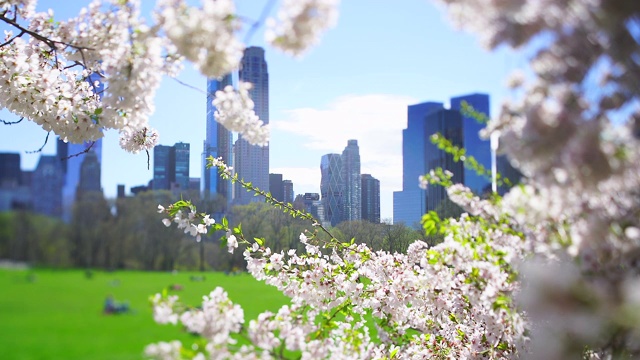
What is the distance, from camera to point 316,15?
971 millimetres

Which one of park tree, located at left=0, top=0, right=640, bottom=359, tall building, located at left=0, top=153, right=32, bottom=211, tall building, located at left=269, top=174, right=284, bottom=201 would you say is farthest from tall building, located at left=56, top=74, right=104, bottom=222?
tall building, located at left=269, top=174, right=284, bottom=201

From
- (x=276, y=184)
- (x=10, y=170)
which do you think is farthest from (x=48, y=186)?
(x=276, y=184)

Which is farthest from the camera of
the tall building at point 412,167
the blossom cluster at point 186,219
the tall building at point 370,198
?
the tall building at point 370,198

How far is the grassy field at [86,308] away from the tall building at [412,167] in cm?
112

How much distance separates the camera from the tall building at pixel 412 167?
329 cm

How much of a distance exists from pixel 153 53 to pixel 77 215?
6.70 feet

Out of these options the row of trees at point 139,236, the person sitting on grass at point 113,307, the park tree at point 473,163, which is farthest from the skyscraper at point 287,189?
the park tree at point 473,163

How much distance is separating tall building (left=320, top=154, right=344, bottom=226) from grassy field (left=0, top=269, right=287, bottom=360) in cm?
79

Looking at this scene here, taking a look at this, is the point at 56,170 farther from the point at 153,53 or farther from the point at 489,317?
the point at 489,317

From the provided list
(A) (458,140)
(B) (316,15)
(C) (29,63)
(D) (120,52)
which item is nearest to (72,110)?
(C) (29,63)

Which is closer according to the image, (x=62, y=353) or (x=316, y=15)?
(x=316, y=15)

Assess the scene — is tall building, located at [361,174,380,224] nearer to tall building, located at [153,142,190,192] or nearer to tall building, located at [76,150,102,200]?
tall building, located at [153,142,190,192]

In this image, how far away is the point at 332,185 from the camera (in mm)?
3691

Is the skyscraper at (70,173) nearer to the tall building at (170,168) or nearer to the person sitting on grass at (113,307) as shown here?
the tall building at (170,168)
